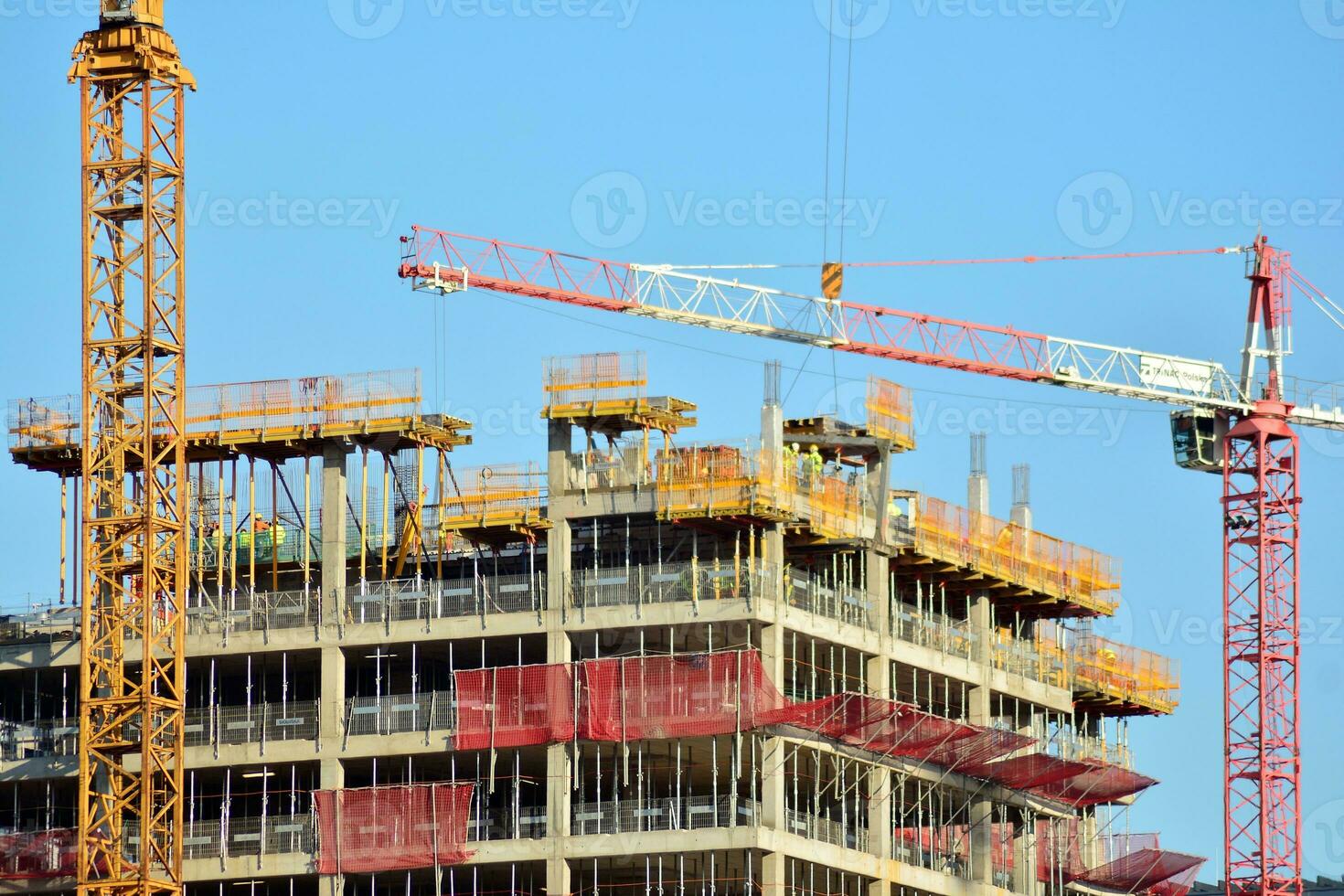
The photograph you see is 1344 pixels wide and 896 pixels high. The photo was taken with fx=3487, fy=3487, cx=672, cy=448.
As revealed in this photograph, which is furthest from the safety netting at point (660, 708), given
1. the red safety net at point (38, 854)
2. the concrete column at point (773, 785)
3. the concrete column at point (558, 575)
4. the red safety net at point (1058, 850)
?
the red safety net at point (38, 854)

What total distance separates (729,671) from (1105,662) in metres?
32.8

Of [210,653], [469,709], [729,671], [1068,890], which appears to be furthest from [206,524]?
[1068,890]

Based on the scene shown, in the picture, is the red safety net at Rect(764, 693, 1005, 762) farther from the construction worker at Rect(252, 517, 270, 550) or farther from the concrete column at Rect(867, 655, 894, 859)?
the construction worker at Rect(252, 517, 270, 550)

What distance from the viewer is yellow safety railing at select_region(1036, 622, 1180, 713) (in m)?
156

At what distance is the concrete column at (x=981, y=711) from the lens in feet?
474

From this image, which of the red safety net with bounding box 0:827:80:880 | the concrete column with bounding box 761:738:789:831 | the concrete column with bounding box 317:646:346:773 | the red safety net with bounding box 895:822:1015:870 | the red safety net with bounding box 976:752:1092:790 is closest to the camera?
the concrete column with bounding box 761:738:789:831

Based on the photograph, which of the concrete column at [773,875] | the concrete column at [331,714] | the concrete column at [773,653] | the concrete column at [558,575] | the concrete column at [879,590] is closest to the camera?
the concrete column at [773,875]

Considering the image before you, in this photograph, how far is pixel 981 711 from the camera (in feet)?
481

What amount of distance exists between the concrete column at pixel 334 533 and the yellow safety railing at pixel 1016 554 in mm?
23563

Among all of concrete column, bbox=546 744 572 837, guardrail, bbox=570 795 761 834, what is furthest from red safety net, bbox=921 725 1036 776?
concrete column, bbox=546 744 572 837

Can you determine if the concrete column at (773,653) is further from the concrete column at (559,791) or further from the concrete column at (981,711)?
the concrete column at (981,711)

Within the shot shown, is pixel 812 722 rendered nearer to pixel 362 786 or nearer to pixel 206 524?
pixel 362 786

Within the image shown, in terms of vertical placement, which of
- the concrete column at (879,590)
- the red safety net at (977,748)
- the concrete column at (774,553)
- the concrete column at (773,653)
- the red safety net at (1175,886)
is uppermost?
the concrete column at (774,553)

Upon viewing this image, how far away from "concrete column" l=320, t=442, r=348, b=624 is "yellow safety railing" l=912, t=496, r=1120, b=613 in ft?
77.3
